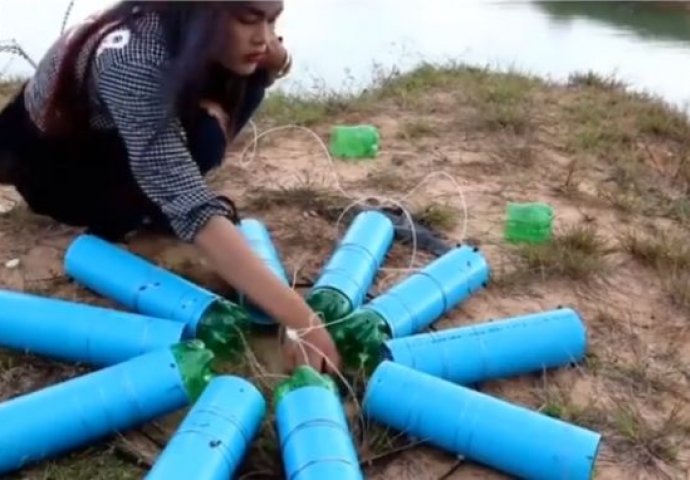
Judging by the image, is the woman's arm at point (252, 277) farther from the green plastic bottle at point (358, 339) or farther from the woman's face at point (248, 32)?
the woman's face at point (248, 32)

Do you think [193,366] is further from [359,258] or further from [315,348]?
[359,258]

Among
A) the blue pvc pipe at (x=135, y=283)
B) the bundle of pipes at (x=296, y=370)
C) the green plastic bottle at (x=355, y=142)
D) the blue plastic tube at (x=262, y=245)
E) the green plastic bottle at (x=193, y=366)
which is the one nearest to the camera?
the bundle of pipes at (x=296, y=370)

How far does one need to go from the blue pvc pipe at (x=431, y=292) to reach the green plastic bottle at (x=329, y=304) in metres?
0.04

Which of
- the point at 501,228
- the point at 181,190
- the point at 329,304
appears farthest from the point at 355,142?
the point at 181,190

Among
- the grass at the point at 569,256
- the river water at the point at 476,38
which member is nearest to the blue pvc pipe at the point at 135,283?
the grass at the point at 569,256

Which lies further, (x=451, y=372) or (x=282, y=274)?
(x=282, y=274)

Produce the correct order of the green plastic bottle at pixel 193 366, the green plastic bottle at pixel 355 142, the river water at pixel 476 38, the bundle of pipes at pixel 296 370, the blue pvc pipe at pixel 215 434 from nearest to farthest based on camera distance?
the blue pvc pipe at pixel 215 434, the bundle of pipes at pixel 296 370, the green plastic bottle at pixel 193 366, the green plastic bottle at pixel 355 142, the river water at pixel 476 38

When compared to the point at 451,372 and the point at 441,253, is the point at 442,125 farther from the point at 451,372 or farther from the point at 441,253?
the point at 451,372

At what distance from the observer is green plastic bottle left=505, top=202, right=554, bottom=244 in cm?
223

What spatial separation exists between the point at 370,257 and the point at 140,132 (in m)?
0.57

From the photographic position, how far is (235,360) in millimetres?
1737

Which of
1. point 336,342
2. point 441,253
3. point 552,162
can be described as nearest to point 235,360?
point 336,342

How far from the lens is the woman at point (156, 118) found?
1.53 m

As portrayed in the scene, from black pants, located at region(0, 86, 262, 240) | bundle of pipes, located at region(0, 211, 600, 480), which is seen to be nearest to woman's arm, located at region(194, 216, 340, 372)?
bundle of pipes, located at region(0, 211, 600, 480)
